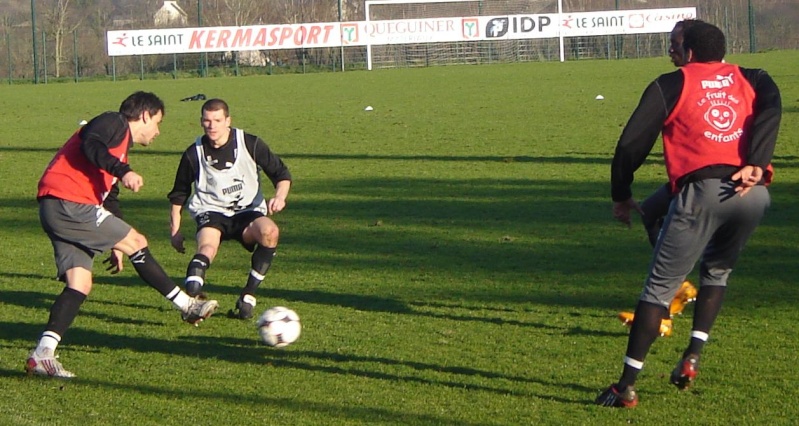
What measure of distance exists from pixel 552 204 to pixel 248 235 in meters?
4.72

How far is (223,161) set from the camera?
7.42 metres

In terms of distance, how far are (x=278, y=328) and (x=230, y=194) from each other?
146cm

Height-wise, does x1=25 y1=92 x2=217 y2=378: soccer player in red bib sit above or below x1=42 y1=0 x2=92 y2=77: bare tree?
below

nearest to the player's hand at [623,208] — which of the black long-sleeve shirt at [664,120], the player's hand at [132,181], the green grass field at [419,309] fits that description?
the black long-sleeve shirt at [664,120]

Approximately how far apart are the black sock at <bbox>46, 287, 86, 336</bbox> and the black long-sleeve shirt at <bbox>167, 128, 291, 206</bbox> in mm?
1358

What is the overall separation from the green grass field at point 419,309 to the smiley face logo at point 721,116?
49.6 inches

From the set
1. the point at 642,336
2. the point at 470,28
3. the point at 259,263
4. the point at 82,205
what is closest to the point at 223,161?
the point at 259,263

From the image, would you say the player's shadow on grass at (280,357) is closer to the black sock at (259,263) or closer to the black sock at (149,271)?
the black sock at (149,271)

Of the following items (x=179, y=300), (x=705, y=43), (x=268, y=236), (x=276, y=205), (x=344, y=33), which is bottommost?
(x=179, y=300)

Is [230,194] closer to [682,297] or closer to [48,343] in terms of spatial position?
[48,343]

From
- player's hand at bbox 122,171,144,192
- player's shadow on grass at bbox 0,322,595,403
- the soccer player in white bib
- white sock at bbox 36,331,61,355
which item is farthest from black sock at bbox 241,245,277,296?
player's hand at bbox 122,171,144,192

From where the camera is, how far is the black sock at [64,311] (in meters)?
6.11

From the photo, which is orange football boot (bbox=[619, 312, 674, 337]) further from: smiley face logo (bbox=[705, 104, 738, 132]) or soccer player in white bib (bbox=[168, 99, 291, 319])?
soccer player in white bib (bbox=[168, 99, 291, 319])

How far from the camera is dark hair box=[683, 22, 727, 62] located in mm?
5117
